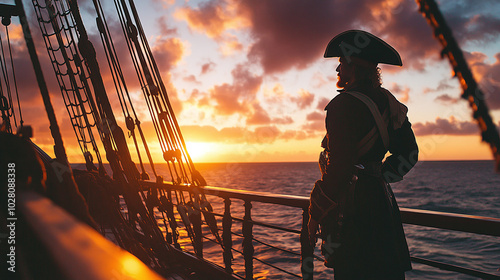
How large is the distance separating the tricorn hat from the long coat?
21 centimetres

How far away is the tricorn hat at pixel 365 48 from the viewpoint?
5.61 feet

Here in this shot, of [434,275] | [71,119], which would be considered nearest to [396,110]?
[71,119]

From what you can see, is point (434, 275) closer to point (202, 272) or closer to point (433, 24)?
point (202, 272)

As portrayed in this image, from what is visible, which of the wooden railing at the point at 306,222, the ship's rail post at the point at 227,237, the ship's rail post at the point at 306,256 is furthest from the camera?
the ship's rail post at the point at 227,237

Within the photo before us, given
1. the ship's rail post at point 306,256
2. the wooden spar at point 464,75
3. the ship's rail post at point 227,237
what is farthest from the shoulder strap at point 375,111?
the ship's rail post at point 227,237

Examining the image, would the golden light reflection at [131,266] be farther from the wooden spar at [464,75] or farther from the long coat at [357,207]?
the long coat at [357,207]

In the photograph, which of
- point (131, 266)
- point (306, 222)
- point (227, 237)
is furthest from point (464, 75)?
point (227, 237)

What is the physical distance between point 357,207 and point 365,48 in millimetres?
862

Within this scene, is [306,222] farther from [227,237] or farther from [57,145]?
[57,145]

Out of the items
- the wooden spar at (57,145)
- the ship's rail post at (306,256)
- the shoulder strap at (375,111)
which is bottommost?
the ship's rail post at (306,256)

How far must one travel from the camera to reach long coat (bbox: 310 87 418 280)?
60.8 inches

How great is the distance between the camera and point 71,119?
659 centimetres

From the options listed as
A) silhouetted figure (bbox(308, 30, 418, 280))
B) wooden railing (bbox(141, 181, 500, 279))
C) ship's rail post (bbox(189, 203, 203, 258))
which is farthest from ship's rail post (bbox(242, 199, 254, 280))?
silhouetted figure (bbox(308, 30, 418, 280))

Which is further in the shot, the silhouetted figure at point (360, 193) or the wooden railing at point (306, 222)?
the silhouetted figure at point (360, 193)
